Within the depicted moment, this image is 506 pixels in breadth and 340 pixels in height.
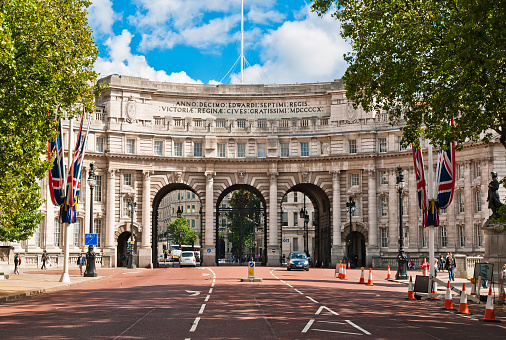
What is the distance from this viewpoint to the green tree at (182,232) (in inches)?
5472

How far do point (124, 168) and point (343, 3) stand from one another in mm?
45195

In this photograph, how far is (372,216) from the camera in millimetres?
72188

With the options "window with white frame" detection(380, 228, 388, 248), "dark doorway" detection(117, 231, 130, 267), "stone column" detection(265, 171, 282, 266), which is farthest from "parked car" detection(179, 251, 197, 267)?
"window with white frame" detection(380, 228, 388, 248)

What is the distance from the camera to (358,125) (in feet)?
241

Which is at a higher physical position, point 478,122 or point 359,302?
point 478,122

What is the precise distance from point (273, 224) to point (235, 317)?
55.7 m

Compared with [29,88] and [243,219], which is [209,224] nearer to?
[243,219]

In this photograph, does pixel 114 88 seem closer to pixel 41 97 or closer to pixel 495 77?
pixel 41 97

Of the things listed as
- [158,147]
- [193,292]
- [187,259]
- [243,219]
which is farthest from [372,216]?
[243,219]

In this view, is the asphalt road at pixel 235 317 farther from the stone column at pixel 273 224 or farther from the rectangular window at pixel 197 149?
the rectangular window at pixel 197 149

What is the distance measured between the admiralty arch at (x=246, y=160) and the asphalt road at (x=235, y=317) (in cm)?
4238

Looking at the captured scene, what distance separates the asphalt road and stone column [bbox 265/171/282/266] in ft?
144

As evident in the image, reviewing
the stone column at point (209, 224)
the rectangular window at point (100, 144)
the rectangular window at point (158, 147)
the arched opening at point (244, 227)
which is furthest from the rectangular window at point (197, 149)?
the arched opening at point (244, 227)

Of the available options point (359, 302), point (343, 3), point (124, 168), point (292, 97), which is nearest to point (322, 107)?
point (292, 97)
